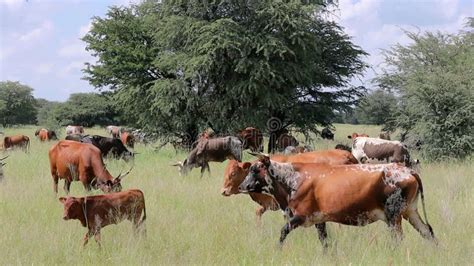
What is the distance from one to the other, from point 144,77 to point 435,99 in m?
13.2

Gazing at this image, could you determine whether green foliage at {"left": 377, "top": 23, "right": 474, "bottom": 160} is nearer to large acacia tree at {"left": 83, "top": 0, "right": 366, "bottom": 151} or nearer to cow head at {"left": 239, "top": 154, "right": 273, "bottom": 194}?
large acacia tree at {"left": 83, "top": 0, "right": 366, "bottom": 151}

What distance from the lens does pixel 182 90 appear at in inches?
908

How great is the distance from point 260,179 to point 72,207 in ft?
7.56

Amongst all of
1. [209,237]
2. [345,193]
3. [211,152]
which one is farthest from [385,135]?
[345,193]

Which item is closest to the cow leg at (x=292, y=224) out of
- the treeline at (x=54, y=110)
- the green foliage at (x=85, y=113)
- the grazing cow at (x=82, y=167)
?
the grazing cow at (x=82, y=167)

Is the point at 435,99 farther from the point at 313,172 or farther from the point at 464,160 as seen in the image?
the point at 313,172

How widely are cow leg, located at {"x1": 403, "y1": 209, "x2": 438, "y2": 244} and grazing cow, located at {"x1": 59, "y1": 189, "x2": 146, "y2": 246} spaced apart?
3.37m

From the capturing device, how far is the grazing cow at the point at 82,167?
9156 mm

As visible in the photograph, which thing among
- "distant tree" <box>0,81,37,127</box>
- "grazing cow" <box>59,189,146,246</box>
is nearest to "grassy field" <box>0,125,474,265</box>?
"grazing cow" <box>59,189,146,246</box>

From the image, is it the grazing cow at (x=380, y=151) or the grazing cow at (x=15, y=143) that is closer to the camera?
the grazing cow at (x=380, y=151)

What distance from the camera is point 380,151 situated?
15367mm

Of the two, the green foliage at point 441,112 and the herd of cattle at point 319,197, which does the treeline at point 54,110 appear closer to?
the green foliage at point 441,112

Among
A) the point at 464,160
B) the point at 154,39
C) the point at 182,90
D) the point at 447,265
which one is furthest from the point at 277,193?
the point at 154,39

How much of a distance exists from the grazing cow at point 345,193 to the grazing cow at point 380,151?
Result: 874cm
